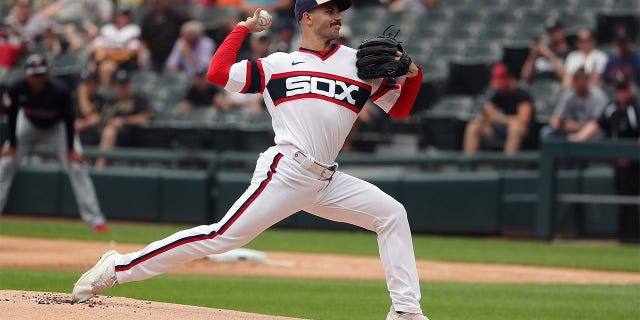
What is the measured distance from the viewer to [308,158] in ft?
20.1

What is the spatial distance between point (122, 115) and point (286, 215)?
11.2 meters

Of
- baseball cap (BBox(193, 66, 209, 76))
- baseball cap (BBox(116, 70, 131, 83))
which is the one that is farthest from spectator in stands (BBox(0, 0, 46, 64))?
baseball cap (BBox(193, 66, 209, 76))

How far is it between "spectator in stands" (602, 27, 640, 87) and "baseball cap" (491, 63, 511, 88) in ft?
4.63

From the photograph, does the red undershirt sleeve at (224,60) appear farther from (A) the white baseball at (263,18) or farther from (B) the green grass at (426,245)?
(B) the green grass at (426,245)

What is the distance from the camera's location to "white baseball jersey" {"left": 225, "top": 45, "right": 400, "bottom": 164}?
620 centimetres

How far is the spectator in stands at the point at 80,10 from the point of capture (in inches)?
829

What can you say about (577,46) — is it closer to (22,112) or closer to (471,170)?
(471,170)

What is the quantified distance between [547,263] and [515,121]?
10.2 ft

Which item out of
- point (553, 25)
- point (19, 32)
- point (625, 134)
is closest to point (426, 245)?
point (625, 134)

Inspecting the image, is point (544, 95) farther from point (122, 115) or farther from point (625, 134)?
point (122, 115)

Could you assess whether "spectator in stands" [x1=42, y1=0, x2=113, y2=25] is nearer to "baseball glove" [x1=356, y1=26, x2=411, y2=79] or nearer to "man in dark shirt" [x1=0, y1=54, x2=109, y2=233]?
"man in dark shirt" [x1=0, y1=54, x2=109, y2=233]

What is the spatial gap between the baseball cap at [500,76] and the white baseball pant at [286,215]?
8586mm

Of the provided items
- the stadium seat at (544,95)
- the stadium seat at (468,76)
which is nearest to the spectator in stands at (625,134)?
the stadium seat at (544,95)

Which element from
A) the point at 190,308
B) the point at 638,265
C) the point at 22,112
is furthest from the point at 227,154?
the point at 190,308
